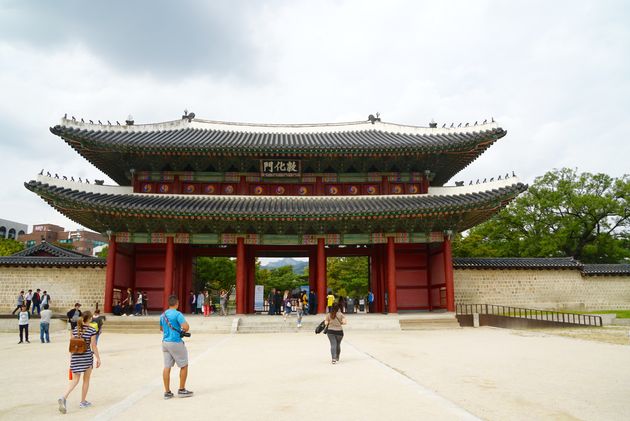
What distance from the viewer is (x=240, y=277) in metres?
24.6

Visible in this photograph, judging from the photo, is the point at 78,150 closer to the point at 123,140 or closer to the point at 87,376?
the point at 123,140

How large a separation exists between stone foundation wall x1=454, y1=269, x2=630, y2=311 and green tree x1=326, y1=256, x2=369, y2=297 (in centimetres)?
3303

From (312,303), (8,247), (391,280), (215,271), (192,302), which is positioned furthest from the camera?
(215,271)

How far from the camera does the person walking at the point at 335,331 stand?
39.5 ft

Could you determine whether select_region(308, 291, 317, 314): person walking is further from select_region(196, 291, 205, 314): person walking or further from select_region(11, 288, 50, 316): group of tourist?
select_region(11, 288, 50, 316): group of tourist

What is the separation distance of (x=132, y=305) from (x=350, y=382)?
20.2 m

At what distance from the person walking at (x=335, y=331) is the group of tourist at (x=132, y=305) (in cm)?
1512

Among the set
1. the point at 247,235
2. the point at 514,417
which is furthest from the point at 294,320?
the point at 514,417

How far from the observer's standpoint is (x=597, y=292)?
29.5 metres

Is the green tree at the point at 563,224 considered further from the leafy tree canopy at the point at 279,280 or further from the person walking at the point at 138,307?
the person walking at the point at 138,307

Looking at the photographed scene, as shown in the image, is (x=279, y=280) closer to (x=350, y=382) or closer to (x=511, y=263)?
(x=511, y=263)

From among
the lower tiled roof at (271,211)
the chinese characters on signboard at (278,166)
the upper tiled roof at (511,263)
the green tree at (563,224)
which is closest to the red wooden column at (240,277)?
the lower tiled roof at (271,211)

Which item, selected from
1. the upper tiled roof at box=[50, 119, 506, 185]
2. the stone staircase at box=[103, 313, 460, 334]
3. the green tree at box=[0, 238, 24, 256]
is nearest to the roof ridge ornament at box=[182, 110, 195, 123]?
the upper tiled roof at box=[50, 119, 506, 185]

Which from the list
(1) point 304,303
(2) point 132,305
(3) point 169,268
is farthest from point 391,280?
(2) point 132,305
